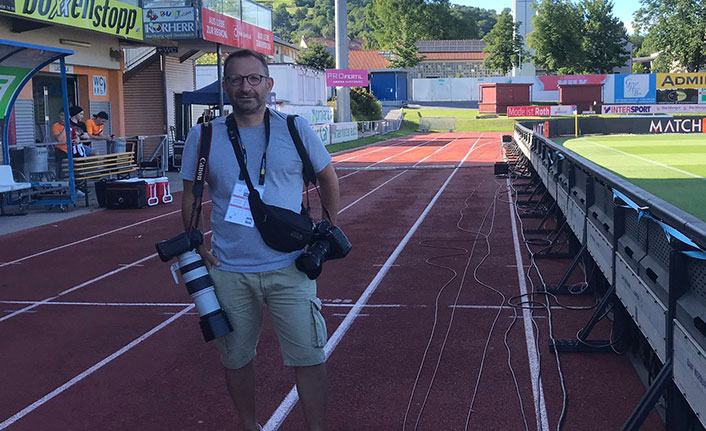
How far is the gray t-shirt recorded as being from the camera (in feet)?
13.4

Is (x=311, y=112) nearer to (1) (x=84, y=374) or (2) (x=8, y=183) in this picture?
(2) (x=8, y=183)

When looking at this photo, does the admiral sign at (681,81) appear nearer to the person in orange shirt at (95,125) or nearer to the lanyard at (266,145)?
the person in orange shirt at (95,125)

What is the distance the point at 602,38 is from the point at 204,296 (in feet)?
315

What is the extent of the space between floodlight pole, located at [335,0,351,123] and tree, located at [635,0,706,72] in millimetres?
50459

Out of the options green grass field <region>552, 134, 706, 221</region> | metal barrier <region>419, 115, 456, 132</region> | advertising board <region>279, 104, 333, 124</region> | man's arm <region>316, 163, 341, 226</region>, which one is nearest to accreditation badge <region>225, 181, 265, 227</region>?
man's arm <region>316, 163, 341, 226</region>

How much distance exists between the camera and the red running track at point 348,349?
525 centimetres

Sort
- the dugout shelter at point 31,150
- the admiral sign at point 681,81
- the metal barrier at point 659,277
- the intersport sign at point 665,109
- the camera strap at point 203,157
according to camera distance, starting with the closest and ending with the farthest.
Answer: the metal barrier at point 659,277 < the camera strap at point 203,157 < the dugout shelter at point 31,150 < the intersport sign at point 665,109 < the admiral sign at point 681,81

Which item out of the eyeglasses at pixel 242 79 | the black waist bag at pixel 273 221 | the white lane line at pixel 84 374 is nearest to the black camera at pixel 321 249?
the black waist bag at pixel 273 221

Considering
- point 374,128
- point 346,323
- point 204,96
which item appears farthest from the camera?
point 374,128

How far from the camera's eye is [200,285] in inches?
160

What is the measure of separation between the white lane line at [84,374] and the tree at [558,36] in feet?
291

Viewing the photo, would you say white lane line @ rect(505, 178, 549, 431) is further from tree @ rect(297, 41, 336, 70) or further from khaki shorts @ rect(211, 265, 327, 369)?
tree @ rect(297, 41, 336, 70)

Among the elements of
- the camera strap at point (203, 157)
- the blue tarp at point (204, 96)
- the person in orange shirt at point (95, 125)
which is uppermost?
the blue tarp at point (204, 96)

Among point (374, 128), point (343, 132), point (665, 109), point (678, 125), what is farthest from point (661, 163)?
point (665, 109)
